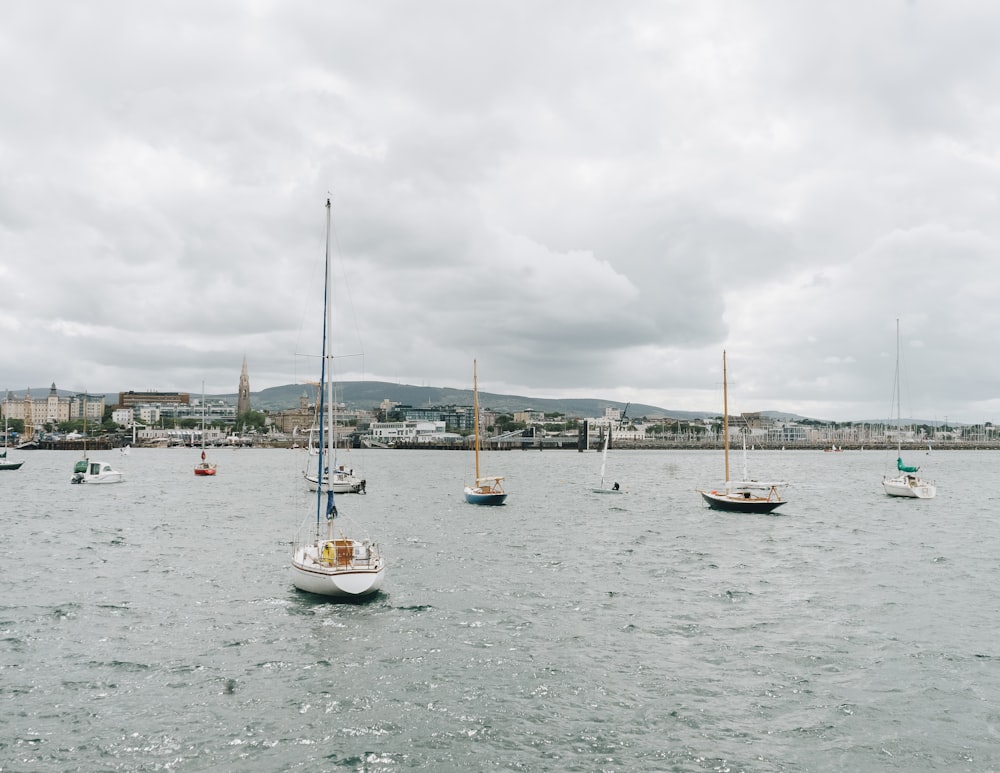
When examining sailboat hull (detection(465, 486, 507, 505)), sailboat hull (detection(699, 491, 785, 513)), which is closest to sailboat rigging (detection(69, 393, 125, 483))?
sailboat hull (detection(465, 486, 507, 505))

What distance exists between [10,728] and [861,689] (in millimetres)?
21469

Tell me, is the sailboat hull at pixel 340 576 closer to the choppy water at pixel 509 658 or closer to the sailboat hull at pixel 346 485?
the choppy water at pixel 509 658

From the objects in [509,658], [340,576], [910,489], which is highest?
[340,576]

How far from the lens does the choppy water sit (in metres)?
17.2

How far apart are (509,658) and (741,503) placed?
50.9m

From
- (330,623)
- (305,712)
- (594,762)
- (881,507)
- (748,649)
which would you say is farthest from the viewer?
(881,507)

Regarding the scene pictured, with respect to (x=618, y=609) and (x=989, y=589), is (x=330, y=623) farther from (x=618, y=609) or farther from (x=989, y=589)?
(x=989, y=589)

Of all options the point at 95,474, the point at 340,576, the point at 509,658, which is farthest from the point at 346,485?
the point at 509,658

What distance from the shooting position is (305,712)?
19.2 m

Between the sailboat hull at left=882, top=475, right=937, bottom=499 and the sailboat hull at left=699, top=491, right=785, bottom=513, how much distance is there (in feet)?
88.9

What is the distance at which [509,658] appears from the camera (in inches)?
930

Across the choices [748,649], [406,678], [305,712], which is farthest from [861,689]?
[305,712]

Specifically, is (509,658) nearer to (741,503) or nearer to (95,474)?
(741,503)

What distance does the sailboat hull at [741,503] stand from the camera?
68875mm
